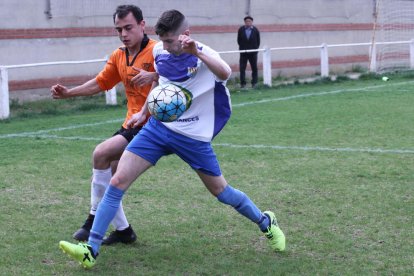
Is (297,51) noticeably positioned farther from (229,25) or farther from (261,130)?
(261,130)

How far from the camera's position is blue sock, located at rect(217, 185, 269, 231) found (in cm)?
575

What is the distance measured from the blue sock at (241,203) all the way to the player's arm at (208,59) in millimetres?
881

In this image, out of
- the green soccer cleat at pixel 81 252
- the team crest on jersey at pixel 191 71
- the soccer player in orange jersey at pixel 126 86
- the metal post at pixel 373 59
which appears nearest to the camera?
the green soccer cleat at pixel 81 252

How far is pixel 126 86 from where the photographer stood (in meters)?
6.17

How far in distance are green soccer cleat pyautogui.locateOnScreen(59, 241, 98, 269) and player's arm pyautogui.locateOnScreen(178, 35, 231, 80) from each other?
1.50 meters

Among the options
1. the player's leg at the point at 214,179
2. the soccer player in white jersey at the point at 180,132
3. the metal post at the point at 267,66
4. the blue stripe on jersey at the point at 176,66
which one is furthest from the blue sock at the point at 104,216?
the metal post at the point at 267,66

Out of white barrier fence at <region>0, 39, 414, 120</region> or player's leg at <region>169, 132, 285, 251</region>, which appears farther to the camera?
white barrier fence at <region>0, 39, 414, 120</region>

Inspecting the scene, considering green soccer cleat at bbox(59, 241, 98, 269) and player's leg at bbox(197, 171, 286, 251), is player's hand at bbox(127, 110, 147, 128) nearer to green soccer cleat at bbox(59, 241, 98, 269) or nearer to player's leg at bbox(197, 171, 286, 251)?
player's leg at bbox(197, 171, 286, 251)

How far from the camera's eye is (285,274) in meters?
5.31

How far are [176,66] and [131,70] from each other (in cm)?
58

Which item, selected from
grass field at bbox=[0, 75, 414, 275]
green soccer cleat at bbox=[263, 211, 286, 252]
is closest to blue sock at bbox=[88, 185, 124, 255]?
grass field at bbox=[0, 75, 414, 275]

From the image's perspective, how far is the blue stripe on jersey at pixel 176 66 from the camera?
557cm

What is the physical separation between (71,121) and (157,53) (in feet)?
29.4

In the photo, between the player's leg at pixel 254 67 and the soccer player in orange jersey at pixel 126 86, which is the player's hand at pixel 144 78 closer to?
the soccer player in orange jersey at pixel 126 86
